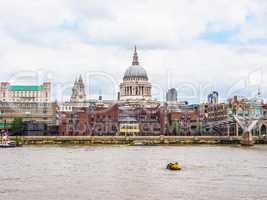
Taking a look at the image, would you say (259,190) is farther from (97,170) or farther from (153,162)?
(153,162)

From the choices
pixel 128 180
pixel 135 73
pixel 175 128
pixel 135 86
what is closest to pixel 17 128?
pixel 175 128

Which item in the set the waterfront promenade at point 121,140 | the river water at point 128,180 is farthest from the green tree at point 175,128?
the river water at point 128,180

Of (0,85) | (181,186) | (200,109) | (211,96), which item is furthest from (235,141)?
(0,85)

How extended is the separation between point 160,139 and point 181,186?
7483 cm

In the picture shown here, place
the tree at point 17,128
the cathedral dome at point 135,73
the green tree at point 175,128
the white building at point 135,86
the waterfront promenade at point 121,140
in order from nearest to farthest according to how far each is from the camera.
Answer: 1. the waterfront promenade at point 121,140
2. the tree at point 17,128
3. the green tree at point 175,128
4. the white building at point 135,86
5. the cathedral dome at point 135,73

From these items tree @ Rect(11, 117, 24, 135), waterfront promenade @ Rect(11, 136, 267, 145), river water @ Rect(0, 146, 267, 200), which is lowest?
river water @ Rect(0, 146, 267, 200)

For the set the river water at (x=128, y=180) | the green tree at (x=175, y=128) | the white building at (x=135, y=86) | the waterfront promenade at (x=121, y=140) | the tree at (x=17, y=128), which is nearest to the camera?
the river water at (x=128, y=180)

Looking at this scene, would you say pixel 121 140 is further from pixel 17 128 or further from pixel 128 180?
pixel 128 180

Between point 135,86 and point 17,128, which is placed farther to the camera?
point 135,86

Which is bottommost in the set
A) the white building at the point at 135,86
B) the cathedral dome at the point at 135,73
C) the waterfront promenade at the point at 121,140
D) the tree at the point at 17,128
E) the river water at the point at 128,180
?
the river water at the point at 128,180

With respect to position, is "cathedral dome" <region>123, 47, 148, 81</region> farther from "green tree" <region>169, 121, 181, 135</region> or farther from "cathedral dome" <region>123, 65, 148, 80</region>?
"green tree" <region>169, 121, 181, 135</region>

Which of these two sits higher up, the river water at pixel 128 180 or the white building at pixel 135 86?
the white building at pixel 135 86

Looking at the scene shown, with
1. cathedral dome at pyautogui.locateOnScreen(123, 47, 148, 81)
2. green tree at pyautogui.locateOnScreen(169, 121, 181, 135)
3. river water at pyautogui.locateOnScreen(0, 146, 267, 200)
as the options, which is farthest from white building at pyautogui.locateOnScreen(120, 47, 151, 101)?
river water at pyautogui.locateOnScreen(0, 146, 267, 200)

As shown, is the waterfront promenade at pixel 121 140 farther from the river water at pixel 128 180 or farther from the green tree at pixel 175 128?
the river water at pixel 128 180
